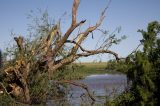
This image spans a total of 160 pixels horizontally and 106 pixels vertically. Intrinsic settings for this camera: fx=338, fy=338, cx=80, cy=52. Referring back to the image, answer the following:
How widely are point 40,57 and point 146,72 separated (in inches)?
425

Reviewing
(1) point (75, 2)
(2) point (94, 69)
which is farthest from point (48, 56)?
(2) point (94, 69)

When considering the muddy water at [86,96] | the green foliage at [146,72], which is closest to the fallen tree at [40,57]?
the muddy water at [86,96]

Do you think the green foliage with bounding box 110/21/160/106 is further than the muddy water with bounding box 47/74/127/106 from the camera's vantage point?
No

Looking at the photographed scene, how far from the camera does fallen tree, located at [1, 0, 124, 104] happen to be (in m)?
16.9

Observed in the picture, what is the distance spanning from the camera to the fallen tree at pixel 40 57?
55.4 feet

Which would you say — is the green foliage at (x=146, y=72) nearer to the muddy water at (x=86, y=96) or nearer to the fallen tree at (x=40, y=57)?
the muddy water at (x=86, y=96)

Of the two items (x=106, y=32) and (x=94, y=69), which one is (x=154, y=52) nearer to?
(x=106, y=32)

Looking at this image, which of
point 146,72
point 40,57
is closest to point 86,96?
point 40,57

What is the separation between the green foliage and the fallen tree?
905cm

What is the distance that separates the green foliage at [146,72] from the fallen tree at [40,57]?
905 centimetres

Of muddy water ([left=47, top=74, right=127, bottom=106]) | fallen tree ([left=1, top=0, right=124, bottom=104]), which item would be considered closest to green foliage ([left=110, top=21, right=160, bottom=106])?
muddy water ([left=47, top=74, right=127, bottom=106])

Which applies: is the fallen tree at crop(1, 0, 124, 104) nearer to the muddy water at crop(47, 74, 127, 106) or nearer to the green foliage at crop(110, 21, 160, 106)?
the muddy water at crop(47, 74, 127, 106)

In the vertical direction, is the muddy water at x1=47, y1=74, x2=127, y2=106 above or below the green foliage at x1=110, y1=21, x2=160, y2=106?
below

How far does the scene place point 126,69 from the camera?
8.08 metres
